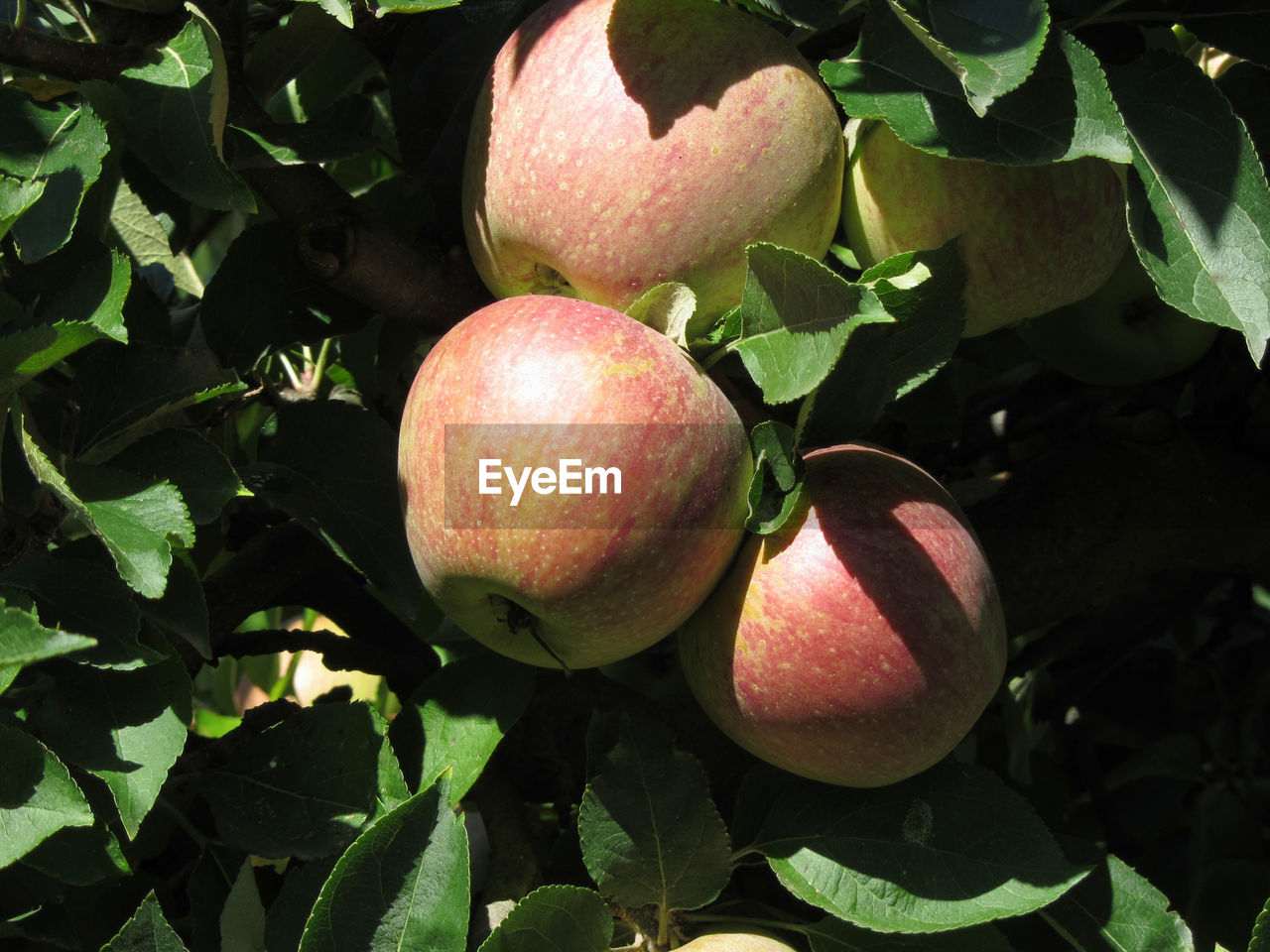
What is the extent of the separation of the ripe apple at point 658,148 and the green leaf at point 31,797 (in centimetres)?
46

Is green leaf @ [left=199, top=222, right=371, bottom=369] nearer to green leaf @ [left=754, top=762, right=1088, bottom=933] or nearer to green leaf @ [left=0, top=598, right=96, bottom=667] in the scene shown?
green leaf @ [left=0, top=598, right=96, bottom=667]

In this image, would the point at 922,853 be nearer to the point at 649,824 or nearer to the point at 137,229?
the point at 649,824

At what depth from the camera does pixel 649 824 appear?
873mm

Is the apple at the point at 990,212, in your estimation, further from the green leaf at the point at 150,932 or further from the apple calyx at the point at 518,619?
the green leaf at the point at 150,932

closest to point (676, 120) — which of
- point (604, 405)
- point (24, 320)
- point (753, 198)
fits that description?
point (753, 198)

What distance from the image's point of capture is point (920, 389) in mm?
1064

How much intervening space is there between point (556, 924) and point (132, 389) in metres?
0.48

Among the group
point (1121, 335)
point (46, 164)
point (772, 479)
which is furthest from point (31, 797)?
point (1121, 335)

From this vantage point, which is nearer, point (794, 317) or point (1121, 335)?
point (794, 317)

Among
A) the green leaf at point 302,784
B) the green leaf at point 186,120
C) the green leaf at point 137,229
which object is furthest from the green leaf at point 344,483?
the green leaf at point 137,229

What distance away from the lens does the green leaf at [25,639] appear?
23.9 inches

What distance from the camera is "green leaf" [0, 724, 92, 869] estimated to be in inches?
27.5

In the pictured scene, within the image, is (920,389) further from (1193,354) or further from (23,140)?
(23,140)

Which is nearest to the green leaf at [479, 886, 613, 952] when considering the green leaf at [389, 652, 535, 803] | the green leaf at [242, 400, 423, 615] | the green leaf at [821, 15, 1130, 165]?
the green leaf at [389, 652, 535, 803]
